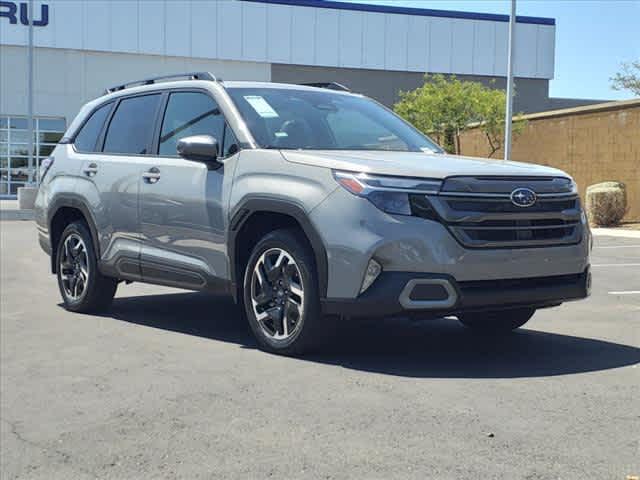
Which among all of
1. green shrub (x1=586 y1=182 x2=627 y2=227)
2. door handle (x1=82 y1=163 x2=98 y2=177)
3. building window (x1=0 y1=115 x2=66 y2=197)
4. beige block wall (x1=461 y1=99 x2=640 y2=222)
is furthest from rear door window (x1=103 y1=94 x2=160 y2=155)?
building window (x1=0 y1=115 x2=66 y2=197)

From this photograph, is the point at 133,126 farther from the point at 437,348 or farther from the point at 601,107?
the point at 601,107

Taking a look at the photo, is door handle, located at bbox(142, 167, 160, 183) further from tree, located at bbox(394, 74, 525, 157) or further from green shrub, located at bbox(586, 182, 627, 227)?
tree, located at bbox(394, 74, 525, 157)

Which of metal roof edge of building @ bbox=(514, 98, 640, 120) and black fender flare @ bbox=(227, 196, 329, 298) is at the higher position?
metal roof edge of building @ bbox=(514, 98, 640, 120)

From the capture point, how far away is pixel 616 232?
19.8 meters

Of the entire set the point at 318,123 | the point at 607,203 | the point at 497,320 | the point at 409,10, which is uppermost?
the point at 409,10

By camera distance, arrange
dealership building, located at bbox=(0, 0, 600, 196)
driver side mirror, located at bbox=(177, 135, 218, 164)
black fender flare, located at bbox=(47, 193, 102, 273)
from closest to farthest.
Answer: driver side mirror, located at bbox=(177, 135, 218, 164) < black fender flare, located at bbox=(47, 193, 102, 273) < dealership building, located at bbox=(0, 0, 600, 196)

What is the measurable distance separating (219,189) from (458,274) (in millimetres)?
1907

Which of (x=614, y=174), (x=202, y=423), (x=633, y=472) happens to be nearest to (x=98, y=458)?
(x=202, y=423)

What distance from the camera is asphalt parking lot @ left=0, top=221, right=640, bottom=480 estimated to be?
363 centimetres

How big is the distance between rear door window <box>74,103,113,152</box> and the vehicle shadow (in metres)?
1.60

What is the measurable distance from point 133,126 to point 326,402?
379 cm

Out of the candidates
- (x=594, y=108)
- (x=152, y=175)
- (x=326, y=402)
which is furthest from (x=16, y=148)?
(x=326, y=402)

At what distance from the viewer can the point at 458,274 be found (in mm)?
5090

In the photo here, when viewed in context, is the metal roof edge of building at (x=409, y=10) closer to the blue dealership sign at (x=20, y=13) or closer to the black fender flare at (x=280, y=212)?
the blue dealership sign at (x=20, y=13)
